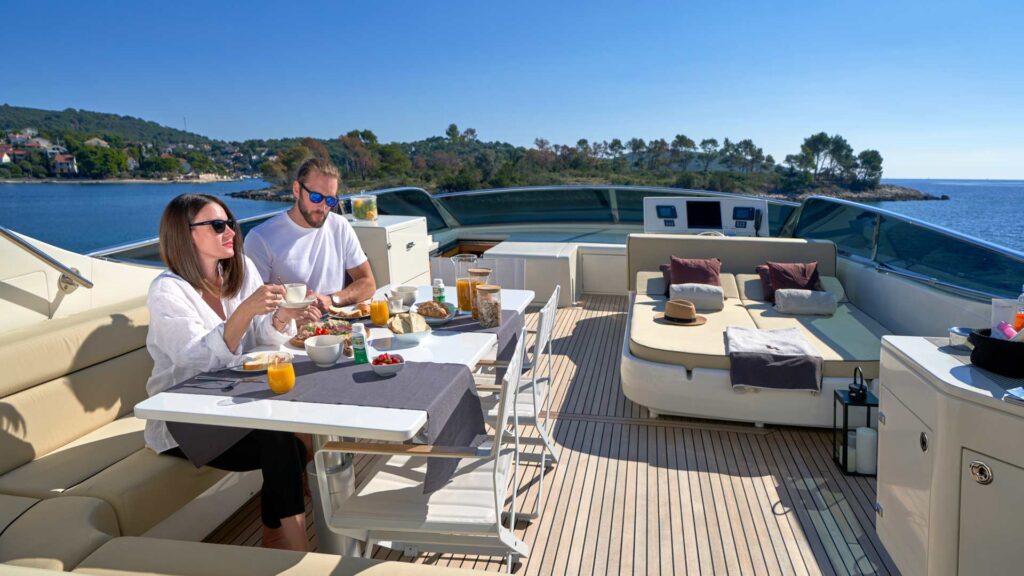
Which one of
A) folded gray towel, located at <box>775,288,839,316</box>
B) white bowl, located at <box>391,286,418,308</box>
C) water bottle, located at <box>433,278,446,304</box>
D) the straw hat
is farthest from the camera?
folded gray towel, located at <box>775,288,839,316</box>

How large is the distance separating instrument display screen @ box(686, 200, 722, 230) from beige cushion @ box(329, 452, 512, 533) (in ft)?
13.5

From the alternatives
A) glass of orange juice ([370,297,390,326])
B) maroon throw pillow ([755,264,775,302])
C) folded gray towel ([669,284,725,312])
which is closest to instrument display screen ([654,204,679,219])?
maroon throw pillow ([755,264,775,302])

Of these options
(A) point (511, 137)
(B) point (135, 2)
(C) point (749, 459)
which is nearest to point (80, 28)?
(B) point (135, 2)

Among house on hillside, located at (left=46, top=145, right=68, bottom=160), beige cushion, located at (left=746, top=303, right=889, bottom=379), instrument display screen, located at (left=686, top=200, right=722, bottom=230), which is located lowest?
beige cushion, located at (left=746, top=303, right=889, bottom=379)

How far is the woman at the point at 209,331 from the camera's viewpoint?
5.97ft

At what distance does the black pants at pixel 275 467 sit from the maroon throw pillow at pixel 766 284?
3.28m

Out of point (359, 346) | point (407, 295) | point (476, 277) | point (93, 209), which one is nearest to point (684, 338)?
point (476, 277)

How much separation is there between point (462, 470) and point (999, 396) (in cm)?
138

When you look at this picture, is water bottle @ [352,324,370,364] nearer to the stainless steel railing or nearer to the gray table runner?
the gray table runner

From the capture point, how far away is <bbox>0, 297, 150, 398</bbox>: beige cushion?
6.66 feet

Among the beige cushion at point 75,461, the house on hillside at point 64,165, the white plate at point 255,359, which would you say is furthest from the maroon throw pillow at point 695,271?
the house on hillside at point 64,165

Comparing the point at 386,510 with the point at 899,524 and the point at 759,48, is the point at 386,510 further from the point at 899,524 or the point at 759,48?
the point at 759,48

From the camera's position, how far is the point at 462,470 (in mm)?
1836

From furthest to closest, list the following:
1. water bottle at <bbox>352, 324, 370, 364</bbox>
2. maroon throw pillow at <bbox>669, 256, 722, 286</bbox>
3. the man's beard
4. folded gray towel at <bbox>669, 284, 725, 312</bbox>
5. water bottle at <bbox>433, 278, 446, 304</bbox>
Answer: maroon throw pillow at <bbox>669, 256, 722, 286</bbox> < folded gray towel at <bbox>669, 284, 725, 312</bbox> < the man's beard < water bottle at <bbox>433, 278, 446, 304</bbox> < water bottle at <bbox>352, 324, 370, 364</bbox>
